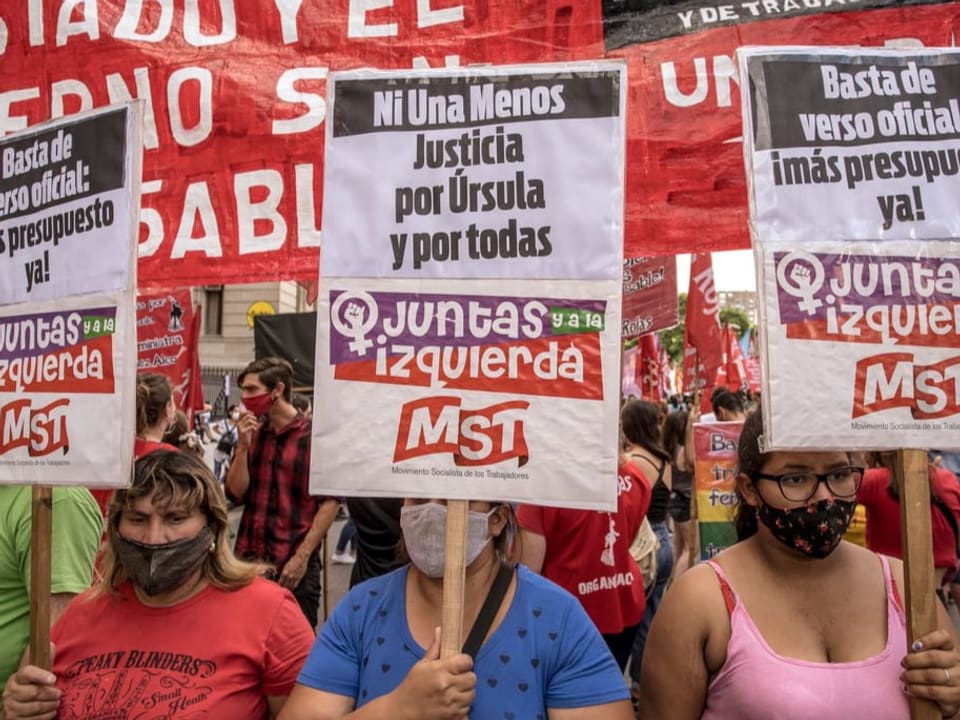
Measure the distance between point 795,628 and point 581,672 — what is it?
0.56 meters

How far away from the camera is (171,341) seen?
814 cm

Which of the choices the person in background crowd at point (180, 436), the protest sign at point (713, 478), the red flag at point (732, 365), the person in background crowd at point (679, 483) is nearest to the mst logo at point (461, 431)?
the person in background crowd at point (180, 436)

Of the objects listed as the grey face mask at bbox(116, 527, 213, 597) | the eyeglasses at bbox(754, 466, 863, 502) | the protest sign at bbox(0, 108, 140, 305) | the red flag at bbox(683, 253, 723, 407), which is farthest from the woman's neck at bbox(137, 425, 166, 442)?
the red flag at bbox(683, 253, 723, 407)

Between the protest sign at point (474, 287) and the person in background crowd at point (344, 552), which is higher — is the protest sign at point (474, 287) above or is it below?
above

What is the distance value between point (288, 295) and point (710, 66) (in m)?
30.8

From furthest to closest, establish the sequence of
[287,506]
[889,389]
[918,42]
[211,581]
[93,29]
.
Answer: [287,506], [93,29], [918,42], [211,581], [889,389]

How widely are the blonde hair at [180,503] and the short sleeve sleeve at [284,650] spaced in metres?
0.16

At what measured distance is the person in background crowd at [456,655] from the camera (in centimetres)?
202

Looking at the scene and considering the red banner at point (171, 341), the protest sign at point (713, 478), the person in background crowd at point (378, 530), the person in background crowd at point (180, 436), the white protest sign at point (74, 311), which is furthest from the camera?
the red banner at point (171, 341)

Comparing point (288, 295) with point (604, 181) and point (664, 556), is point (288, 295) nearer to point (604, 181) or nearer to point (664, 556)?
point (664, 556)

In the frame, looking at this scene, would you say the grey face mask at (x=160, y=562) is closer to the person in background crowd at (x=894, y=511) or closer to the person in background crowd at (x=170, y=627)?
the person in background crowd at (x=170, y=627)

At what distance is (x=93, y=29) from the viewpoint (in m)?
3.61

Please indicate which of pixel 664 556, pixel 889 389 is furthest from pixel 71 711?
pixel 664 556

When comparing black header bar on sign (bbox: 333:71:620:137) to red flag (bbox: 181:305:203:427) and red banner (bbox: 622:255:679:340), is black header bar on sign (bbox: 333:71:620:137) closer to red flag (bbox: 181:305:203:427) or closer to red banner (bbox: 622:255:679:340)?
red banner (bbox: 622:255:679:340)
